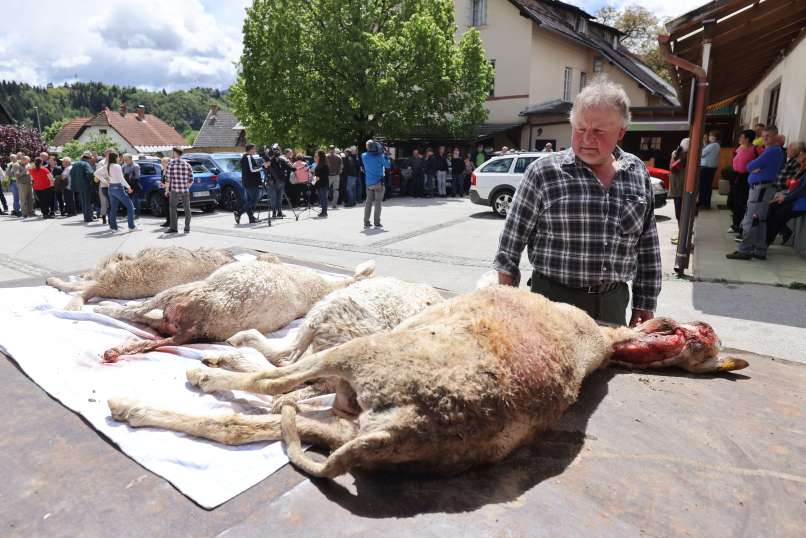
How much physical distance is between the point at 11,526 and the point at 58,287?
147 inches

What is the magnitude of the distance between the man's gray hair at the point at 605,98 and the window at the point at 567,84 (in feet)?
104

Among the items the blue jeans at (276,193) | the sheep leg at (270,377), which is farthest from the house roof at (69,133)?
the sheep leg at (270,377)

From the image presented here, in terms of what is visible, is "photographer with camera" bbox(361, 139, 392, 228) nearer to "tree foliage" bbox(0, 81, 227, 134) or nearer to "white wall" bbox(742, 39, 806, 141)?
"white wall" bbox(742, 39, 806, 141)

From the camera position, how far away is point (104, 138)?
52.4 metres

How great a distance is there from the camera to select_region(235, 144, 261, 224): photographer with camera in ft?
44.9

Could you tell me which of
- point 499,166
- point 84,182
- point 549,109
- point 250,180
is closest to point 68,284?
point 250,180

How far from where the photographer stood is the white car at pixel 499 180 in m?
14.8

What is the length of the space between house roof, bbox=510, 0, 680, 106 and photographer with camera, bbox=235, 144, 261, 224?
19.7 meters

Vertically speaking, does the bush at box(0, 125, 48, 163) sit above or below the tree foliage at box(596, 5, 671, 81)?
below

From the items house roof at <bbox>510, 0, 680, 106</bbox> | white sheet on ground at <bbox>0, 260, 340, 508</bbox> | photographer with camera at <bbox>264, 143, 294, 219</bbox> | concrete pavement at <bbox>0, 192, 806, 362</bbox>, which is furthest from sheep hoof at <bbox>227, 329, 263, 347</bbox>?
house roof at <bbox>510, 0, 680, 106</bbox>

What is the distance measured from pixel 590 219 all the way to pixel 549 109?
26.7m

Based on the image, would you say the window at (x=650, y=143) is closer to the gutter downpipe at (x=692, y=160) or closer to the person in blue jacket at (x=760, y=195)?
the person in blue jacket at (x=760, y=195)

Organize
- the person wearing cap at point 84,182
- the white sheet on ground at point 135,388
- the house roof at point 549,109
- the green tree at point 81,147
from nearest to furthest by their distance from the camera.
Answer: the white sheet on ground at point 135,388
the person wearing cap at point 84,182
the house roof at point 549,109
the green tree at point 81,147

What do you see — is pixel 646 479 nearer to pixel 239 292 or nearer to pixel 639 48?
pixel 239 292
